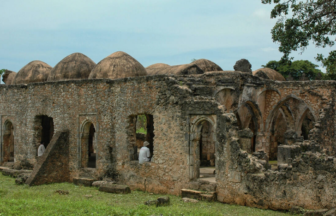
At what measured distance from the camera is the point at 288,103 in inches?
755

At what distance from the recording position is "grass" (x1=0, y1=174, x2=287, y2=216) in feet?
27.3

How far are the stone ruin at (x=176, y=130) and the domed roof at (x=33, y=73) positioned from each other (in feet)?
0.17

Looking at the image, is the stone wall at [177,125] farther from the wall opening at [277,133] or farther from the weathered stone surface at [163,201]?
the wall opening at [277,133]

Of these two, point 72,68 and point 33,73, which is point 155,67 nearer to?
point 72,68

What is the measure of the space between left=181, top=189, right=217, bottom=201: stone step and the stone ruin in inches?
1.4

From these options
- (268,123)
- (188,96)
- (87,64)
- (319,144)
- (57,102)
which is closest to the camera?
(188,96)

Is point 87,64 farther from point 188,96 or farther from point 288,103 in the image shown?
point 288,103

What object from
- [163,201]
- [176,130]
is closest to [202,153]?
[176,130]

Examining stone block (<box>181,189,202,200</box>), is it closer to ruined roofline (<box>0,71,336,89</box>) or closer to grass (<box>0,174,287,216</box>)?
grass (<box>0,174,287,216</box>)

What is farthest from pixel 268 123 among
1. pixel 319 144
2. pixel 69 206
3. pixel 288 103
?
pixel 69 206

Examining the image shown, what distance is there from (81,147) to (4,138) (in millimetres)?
5487

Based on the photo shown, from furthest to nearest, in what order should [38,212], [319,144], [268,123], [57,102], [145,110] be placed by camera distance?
[268,123] < [57,102] < [319,144] < [145,110] < [38,212]

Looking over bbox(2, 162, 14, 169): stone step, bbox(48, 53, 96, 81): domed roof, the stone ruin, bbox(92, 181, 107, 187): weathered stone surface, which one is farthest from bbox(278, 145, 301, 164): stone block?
bbox(2, 162, 14, 169): stone step

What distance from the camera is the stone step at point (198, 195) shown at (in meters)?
9.99
